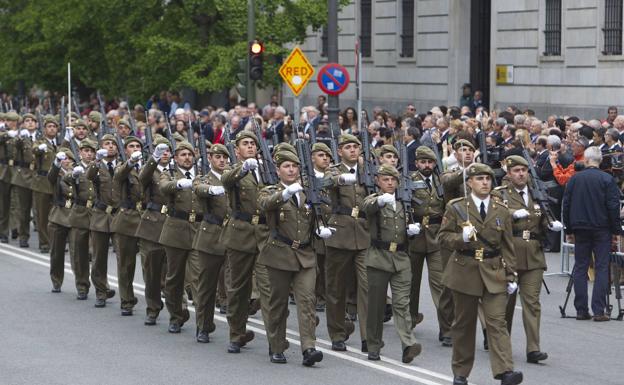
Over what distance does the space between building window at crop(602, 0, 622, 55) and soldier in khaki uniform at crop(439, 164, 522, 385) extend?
56.5 feet

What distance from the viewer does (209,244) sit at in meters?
15.8

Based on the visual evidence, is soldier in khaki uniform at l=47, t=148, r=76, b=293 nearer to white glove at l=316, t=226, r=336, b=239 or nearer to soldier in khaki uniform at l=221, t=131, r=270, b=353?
soldier in khaki uniform at l=221, t=131, r=270, b=353

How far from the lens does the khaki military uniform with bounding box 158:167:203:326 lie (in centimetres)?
1652

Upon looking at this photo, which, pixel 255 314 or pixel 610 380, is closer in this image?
pixel 610 380

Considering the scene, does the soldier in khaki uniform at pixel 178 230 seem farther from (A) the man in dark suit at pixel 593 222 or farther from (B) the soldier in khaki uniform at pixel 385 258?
(A) the man in dark suit at pixel 593 222

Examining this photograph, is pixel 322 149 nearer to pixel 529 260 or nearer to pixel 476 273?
pixel 529 260

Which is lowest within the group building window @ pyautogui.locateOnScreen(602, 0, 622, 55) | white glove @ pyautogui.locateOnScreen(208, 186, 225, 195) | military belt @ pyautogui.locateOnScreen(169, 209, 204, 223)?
military belt @ pyautogui.locateOnScreen(169, 209, 204, 223)

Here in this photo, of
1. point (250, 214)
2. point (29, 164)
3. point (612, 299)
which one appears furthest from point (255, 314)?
point (29, 164)

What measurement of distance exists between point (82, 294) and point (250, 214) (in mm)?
4426

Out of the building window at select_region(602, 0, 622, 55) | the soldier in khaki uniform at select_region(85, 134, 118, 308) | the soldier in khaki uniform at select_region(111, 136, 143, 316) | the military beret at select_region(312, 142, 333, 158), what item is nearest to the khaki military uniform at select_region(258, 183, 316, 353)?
the military beret at select_region(312, 142, 333, 158)

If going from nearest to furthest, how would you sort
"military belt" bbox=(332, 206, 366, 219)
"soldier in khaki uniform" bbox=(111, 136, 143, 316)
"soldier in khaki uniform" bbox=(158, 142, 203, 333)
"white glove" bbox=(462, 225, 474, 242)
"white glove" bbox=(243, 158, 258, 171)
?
1. "white glove" bbox=(462, 225, 474, 242)
2. "white glove" bbox=(243, 158, 258, 171)
3. "military belt" bbox=(332, 206, 366, 219)
4. "soldier in khaki uniform" bbox=(158, 142, 203, 333)
5. "soldier in khaki uniform" bbox=(111, 136, 143, 316)

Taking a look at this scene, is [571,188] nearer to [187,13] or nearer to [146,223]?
[146,223]

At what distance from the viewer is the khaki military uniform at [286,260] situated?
1462 centimetres

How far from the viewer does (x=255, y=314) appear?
17.9m
